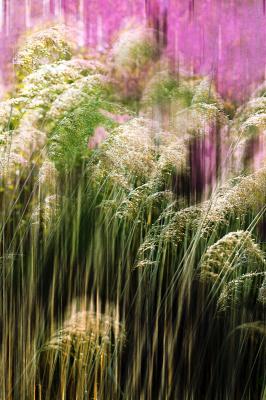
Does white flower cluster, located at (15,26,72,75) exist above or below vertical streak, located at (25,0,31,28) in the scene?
below

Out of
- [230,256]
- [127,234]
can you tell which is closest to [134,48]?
[127,234]

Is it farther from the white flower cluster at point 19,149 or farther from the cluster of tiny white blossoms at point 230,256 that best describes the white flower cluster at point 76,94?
the cluster of tiny white blossoms at point 230,256

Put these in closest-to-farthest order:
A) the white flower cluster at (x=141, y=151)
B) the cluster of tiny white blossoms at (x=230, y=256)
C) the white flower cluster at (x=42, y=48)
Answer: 1. the cluster of tiny white blossoms at (x=230, y=256)
2. the white flower cluster at (x=141, y=151)
3. the white flower cluster at (x=42, y=48)

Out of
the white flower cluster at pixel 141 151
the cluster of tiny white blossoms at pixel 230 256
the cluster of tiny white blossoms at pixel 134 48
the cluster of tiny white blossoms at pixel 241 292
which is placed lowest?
the cluster of tiny white blossoms at pixel 241 292

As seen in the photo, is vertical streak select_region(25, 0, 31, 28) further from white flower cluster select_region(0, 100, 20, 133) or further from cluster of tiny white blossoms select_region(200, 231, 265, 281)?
cluster of tiny white blossoms select_region(200, 231, 265, 281)

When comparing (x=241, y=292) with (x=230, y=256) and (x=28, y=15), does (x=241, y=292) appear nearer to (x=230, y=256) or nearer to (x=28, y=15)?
(x=230, y=256)

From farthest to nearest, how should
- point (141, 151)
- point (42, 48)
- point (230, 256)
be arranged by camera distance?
point (42, 48) < point (141, 151) < point (230, 256)

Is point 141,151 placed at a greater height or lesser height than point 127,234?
greater

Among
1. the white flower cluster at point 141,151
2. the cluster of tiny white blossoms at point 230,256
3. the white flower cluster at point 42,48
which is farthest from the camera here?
the white flower cluster at point 42,48

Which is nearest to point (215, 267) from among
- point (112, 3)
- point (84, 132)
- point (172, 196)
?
point (172, 196)

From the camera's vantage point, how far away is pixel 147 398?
1851 mm

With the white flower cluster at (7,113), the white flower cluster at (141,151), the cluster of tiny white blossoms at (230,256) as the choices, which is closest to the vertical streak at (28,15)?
the white flower cluster at (7,113)

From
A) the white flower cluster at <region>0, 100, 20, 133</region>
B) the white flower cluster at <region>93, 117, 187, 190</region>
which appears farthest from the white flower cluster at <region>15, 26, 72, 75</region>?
the white flower cluster at <region>93, 117, 187, 190</region>

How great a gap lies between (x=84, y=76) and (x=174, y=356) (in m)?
0.94
